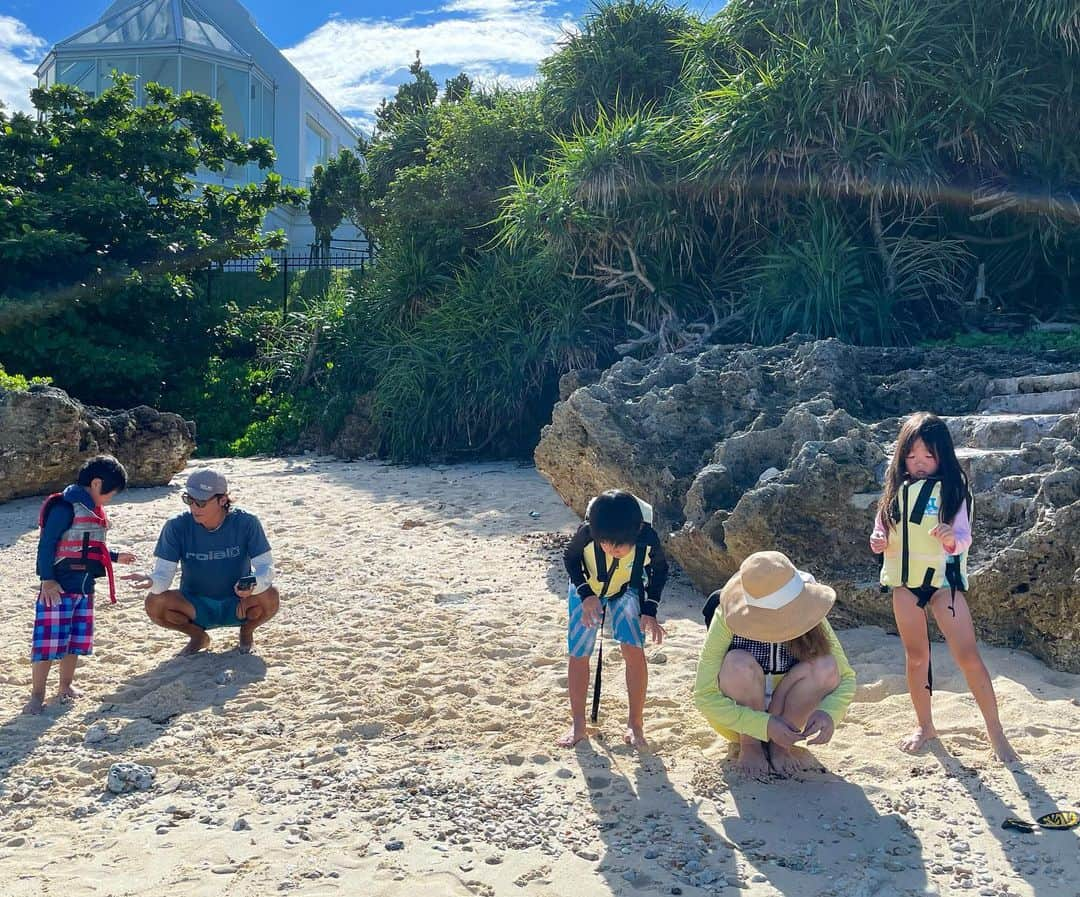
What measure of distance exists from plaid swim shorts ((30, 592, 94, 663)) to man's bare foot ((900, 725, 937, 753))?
3.16 metres

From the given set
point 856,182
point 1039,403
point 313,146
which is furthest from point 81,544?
point 313,146

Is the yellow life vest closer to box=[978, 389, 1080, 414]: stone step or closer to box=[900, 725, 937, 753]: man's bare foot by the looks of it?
box=[900, 725, 937, 753]: man's bare foot

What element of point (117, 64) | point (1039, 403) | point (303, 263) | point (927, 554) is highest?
point (117, 64)

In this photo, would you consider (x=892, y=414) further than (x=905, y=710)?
Yes

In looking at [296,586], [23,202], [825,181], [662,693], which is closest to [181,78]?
[23,202]

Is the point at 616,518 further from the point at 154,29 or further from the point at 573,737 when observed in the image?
the point at 154,29

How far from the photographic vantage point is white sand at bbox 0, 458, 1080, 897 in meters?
2.80

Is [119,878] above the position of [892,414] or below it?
below

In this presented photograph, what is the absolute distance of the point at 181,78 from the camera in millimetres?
21797

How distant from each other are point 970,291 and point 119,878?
8.36 metres

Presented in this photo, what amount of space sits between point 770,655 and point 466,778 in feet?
3.58

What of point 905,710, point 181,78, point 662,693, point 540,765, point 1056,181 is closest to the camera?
point 540,765

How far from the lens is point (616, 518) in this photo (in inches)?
136

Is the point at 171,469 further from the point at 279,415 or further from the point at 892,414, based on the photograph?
the point at 892,414
